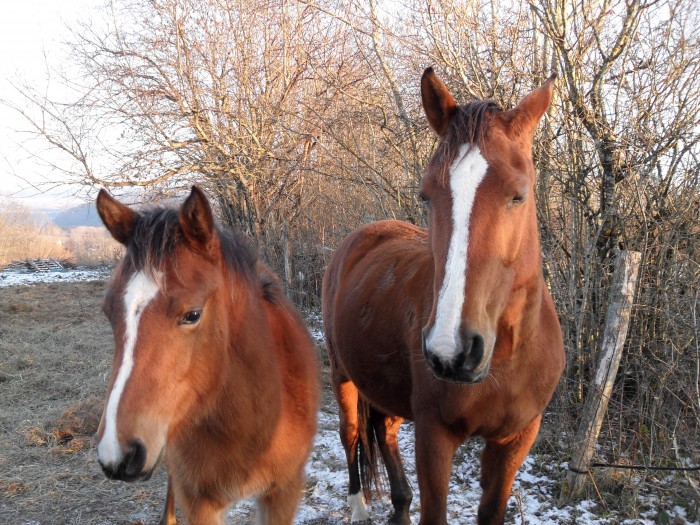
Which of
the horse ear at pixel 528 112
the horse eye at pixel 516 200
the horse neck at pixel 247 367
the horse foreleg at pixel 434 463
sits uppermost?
the horse ear at pixel 528 112

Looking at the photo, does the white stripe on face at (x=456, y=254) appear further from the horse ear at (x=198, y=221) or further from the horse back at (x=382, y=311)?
the horse ear at (x=198, y=221)

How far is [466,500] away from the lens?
3.51 m

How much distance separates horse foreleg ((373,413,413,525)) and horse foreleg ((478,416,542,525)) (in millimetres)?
993

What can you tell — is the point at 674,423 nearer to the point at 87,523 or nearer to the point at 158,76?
the point at 87,523

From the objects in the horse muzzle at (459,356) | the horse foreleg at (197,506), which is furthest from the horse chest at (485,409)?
the horse foreleg at (197,506)

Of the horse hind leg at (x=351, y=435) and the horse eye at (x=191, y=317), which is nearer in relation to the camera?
the horse eye at (x=191, y=317)

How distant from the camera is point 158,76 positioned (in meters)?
7.91

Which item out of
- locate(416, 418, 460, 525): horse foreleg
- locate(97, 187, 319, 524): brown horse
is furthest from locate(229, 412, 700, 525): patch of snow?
locate(97, 187, 319, 524): brown horse

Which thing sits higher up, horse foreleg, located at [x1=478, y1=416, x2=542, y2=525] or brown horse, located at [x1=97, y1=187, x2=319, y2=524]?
brown horse, located at [x1=97, y1=187, x2=319, y2=524]

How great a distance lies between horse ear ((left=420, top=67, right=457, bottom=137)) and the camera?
1.98 metres

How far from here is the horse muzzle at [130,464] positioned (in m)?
1.35

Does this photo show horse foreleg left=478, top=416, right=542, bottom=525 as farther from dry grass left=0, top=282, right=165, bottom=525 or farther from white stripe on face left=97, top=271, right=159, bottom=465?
dry grass left=0, top=282, right=165, bottom=525

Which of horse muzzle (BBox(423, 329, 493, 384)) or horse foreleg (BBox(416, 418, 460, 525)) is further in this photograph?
horse foreleg (BBox(416, 418, 460, 525))

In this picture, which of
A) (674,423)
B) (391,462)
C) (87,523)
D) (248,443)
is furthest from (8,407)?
(674,423)
